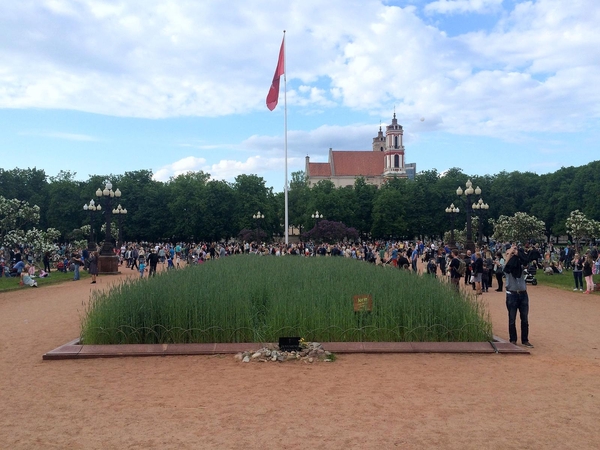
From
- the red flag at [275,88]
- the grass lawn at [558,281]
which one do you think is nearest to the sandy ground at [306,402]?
the grass lawn at [558,281]

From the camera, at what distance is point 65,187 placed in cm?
7088

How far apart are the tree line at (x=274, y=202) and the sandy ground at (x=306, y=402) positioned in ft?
194

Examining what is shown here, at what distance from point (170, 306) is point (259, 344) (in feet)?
6.03

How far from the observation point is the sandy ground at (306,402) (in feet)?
Answer: 17.7

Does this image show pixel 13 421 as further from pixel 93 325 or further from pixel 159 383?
pixel 93 325

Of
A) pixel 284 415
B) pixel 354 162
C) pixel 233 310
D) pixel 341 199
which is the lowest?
pixel 284 415

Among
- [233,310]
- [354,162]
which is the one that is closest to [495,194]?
[354,162]

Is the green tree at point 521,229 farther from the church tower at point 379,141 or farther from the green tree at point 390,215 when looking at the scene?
the church tower at point 379,141

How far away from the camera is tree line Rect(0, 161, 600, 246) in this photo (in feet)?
224

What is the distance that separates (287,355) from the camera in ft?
29.3

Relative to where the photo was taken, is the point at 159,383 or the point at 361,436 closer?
the point at 361,436

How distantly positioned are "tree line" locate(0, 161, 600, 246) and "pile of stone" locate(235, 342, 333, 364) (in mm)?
58262

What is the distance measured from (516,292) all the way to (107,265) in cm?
2454

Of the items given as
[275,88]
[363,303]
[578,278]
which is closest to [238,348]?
[363,303]
